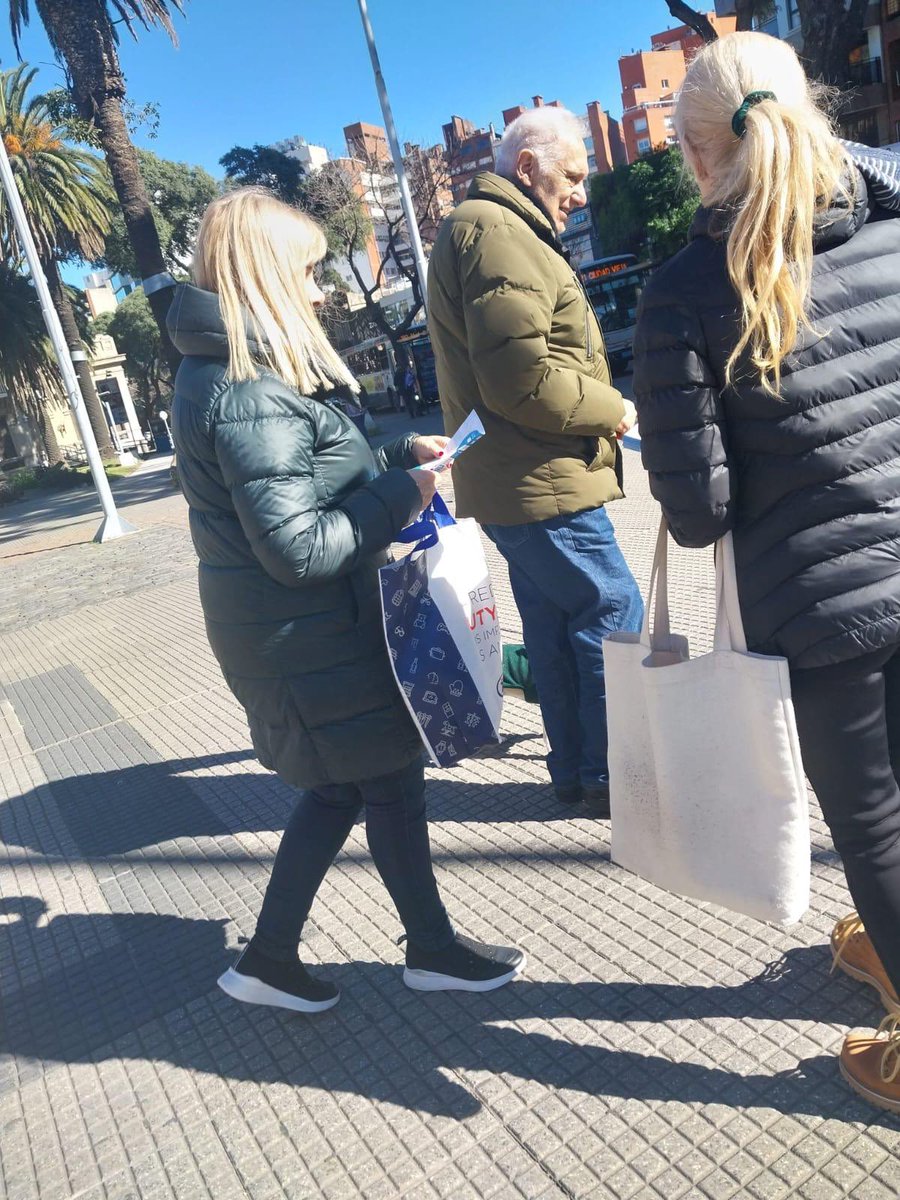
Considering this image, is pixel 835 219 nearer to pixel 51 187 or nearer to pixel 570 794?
pixel 570 794

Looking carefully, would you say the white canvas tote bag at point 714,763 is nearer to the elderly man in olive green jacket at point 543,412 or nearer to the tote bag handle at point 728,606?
the tote bag handle at point 728,606

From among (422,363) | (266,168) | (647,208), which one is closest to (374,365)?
(266,168)

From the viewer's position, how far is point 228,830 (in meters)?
3.71

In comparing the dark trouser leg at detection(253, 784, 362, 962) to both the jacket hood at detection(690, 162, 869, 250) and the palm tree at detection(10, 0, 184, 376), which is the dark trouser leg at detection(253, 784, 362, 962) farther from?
the palm tree at detection(10, 0, 184, 376)

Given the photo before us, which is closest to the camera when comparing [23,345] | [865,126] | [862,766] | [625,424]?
[862,766]

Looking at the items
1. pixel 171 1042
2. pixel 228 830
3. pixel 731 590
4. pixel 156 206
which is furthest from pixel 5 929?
pixel 156 206

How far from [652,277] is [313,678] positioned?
1111 millimetres

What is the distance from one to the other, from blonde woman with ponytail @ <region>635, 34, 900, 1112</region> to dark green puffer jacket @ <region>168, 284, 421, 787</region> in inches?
28.1

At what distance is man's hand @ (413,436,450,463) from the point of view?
2453 millimetres

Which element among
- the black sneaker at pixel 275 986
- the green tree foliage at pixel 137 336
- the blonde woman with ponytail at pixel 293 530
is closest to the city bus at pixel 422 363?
the blonde woman with ponytail at pixel 293 530

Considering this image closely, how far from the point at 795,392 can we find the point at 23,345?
3028 centimetres

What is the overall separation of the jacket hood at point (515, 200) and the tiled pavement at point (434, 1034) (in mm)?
1886

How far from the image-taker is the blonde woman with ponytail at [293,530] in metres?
2.06

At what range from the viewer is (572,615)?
3.22 m
